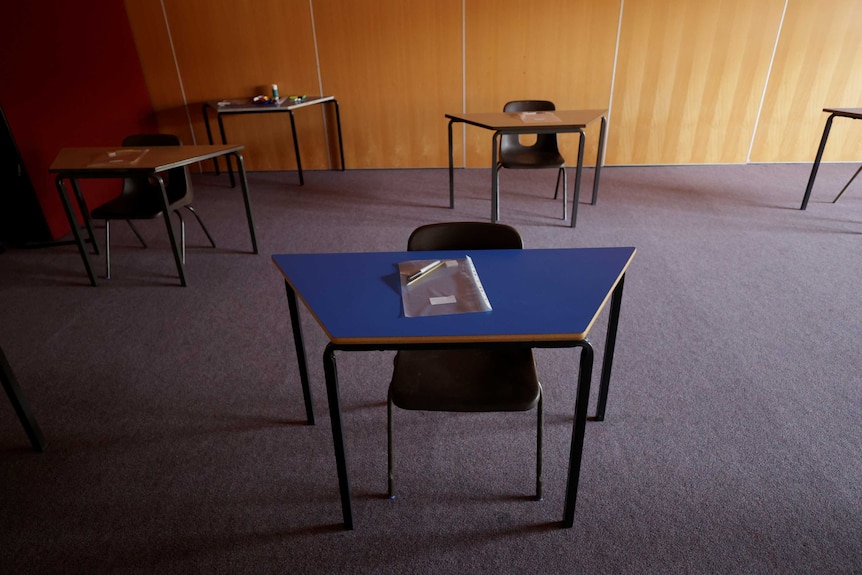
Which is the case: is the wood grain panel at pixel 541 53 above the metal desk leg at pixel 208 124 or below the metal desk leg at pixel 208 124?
above

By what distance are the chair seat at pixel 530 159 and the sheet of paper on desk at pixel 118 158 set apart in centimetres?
236

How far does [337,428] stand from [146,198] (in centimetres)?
268

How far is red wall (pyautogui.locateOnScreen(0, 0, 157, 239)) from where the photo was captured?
139 inches

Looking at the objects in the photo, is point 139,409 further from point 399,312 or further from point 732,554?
point 732,554

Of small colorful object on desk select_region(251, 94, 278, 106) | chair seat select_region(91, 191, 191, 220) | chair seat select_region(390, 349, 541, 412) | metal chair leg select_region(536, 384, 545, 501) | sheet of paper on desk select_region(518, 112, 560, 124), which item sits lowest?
metal chair leg select_region(536, 384, 545, 501)

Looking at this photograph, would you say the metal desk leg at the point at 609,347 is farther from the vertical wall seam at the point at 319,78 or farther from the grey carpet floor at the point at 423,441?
the vertical wall seam at the point at 319,78

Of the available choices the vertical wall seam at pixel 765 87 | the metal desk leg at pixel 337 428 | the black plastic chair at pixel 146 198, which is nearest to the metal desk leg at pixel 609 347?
the metal desk leg at pixel 337 428

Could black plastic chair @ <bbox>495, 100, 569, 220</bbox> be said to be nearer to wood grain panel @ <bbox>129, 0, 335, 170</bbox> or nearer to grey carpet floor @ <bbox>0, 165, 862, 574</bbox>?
grey carpet floor @ <bbox>0, 165, 862, 574</bbox>

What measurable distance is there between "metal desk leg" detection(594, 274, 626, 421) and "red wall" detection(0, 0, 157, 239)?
157 inches

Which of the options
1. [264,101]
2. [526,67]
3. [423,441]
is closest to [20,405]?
[423,441]

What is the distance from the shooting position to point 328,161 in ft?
18.1

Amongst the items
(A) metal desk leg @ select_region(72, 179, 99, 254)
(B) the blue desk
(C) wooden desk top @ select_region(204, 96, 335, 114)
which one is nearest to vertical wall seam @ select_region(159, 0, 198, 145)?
(C) wooden desk top @ select_region(204, 96, 335, 114)

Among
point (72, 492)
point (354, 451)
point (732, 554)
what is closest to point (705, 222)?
point (732, 554)

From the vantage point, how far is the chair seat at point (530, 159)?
12.2 ft
